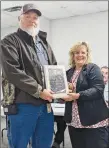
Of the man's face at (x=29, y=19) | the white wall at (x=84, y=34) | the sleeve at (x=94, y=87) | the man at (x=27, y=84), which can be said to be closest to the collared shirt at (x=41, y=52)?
the man at (x=27, y=84)

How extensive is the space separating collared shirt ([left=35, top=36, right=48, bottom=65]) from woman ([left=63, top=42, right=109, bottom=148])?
1.03ft

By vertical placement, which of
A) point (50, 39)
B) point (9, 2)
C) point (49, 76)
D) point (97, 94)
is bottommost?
point (97, 94)

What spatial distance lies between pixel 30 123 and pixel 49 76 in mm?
360

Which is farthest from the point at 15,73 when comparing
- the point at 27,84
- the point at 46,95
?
the point at 46,95

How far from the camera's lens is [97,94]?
200 cm

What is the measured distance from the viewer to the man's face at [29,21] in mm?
1793

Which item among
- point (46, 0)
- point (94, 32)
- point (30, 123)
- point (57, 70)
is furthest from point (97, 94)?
point (94, 32)

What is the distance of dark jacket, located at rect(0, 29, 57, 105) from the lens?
164 cm

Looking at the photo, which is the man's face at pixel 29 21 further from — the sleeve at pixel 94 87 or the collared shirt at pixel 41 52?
the sleeve at pixel 94 87

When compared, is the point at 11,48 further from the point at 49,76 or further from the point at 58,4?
the point at 58,4

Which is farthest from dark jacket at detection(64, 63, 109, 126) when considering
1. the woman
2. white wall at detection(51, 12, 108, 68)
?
white wall at detection(51, 12, 108, 68)

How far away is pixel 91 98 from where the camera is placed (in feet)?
6.55

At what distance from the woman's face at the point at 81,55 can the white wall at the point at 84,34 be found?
3762 millimetres

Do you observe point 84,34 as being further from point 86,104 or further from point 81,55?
point 86,104
